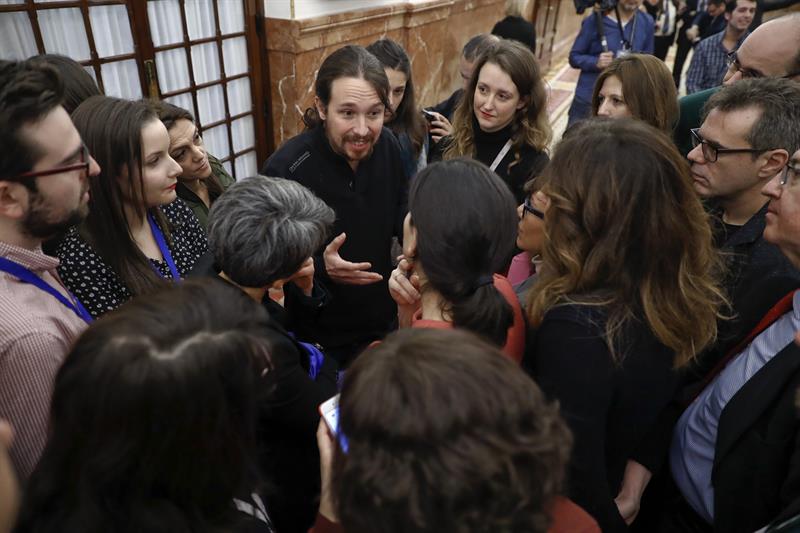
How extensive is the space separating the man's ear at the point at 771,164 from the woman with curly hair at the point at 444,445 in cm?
160

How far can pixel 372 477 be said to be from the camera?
719 mm

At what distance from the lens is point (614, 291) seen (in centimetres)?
124

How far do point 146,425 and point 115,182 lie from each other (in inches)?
48.0

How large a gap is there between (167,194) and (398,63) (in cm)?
179

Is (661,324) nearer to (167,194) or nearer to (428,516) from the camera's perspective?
(428,516)

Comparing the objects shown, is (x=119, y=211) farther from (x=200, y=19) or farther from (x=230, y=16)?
(x=230, y=16)

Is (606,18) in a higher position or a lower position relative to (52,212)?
higher

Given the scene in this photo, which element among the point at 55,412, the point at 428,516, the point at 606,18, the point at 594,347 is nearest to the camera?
the point at 428,516

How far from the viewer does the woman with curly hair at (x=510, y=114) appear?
2645mm

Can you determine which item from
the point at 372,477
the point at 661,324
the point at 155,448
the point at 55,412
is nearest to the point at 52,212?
the point at 55,412

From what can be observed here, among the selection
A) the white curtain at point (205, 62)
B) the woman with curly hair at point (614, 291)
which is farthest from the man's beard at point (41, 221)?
the white curtain at point (205, 62)

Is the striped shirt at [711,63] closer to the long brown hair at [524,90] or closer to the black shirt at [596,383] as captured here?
the long brown hair at [524,90]

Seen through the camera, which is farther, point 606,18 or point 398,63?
point 606,18

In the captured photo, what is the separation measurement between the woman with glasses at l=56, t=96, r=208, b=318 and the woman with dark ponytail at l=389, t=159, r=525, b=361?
87 cm
